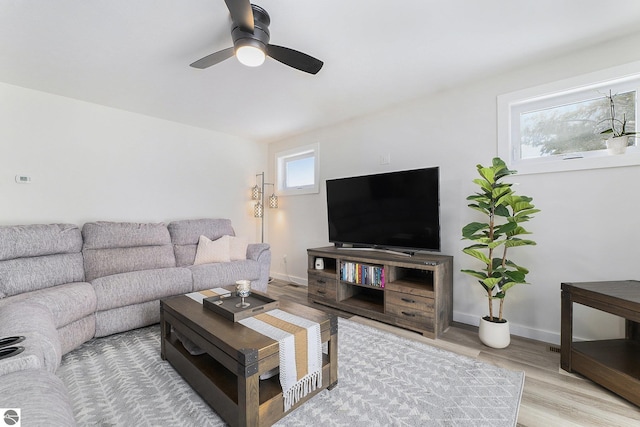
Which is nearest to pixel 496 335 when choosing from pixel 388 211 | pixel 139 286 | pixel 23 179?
pixel 388 211

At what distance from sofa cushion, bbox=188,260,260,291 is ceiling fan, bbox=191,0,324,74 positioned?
2.06 metres

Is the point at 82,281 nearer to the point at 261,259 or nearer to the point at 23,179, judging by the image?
the point at 23,179

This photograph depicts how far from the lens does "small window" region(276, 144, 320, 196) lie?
4090 millimetres

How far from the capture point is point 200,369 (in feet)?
5.26

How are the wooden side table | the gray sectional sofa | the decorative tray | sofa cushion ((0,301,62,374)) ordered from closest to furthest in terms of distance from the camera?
sofa cushion ((0,301,62,374)) < the gray sectional sofa < the wooden side table < the decorative tray

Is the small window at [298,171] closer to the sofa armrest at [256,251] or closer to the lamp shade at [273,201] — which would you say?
the lamp shade at [273,201]

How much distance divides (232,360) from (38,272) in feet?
7.08

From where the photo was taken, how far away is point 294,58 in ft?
6.10

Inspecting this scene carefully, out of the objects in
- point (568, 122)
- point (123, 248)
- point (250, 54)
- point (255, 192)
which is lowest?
point (123, 248)

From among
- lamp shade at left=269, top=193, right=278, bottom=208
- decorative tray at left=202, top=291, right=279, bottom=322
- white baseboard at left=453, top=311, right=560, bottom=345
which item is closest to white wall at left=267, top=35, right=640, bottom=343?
white baseboard at left=453, top=311, right=560, bottom=345

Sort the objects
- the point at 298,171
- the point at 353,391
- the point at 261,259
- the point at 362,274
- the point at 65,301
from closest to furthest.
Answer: the point at 353,391 → the point at 65,301 → the point at 362,274 → the point at 261,259 → the point at 298,171

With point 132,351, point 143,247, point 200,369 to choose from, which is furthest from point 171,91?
point 200,369

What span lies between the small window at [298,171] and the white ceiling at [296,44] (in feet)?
3.80

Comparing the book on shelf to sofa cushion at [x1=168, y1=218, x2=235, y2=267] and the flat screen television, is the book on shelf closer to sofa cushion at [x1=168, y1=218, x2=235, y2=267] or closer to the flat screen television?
the flat screen television
